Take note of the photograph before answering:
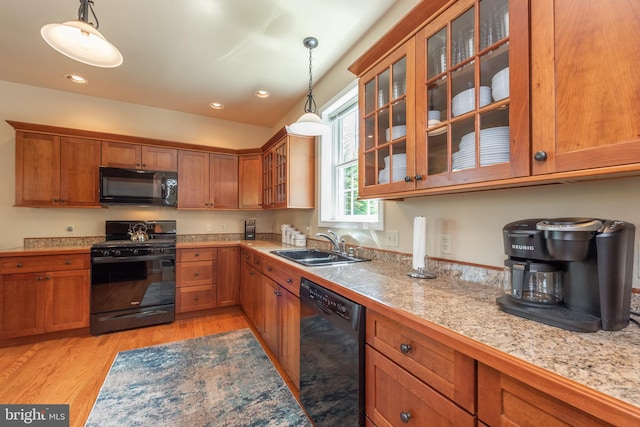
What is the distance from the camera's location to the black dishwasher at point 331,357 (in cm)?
117

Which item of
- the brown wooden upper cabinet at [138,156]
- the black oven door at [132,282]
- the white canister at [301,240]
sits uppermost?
the brown wooden upper cabinet at [138,156]

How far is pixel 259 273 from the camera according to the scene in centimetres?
269

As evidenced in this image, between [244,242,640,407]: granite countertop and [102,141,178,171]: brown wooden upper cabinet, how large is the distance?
10.2 ft

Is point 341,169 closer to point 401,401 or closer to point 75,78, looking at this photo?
point 401,401

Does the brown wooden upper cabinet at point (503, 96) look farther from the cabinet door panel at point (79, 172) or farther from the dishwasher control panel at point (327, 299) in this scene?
the cabinet door panel at point (79, 172)

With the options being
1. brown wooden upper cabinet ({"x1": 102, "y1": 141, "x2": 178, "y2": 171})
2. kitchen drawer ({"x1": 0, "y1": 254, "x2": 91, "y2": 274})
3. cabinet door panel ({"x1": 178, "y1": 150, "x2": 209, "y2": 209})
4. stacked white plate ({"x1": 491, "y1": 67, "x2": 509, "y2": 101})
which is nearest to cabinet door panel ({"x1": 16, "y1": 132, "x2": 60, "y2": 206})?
brown wooden upper cabinet ({"x1": 102, "y1": 141, "x2": 178, "y2": 171})

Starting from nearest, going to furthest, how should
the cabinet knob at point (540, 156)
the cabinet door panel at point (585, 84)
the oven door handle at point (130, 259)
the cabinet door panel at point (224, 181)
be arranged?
1. the cabinet door panel at point (585, 84)
2. the cabinet knob at point (540, 156)
3. the oven door handle at point (130, 259)
4. the cabinet door panel at point (224, 181)

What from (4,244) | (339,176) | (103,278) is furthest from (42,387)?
(339,176)

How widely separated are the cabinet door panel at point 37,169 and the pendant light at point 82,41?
7.28 ft

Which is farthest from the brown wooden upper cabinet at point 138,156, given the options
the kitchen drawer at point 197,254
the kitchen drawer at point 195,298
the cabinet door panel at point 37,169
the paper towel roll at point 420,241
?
the paper towel roll at point 420,241

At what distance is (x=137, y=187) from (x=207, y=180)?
2.68 feet

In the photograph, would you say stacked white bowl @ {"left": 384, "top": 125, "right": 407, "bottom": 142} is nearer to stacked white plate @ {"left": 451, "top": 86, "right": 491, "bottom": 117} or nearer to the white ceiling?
stacked white plate @ {"left": 451, "top": 86, "right": 491, "bottom": 117}

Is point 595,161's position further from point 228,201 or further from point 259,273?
point 228,201

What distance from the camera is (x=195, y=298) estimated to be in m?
3.28
